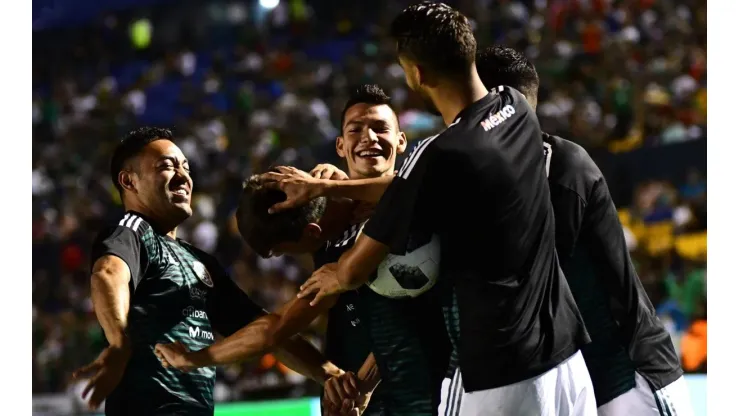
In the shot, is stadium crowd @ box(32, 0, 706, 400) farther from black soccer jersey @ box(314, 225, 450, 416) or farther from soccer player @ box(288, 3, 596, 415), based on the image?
soccer player @ box(288, 3, 596, 415)

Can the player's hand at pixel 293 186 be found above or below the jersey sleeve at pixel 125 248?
above

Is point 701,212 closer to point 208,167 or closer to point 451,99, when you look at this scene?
point 208,167

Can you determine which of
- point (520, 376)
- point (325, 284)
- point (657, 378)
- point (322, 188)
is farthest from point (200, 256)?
point (657, 378)

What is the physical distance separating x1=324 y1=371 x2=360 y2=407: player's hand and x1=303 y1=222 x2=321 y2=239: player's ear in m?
0.63

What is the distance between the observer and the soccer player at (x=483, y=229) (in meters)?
2.76

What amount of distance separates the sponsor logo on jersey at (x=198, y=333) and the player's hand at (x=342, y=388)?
22.8 inches

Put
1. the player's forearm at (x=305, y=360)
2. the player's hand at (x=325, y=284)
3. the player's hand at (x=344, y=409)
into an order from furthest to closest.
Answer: the player's forearm at (x=305, y=360)
the player's hand at (x=344, y=409)
the player's hand at (x=325, y=284)

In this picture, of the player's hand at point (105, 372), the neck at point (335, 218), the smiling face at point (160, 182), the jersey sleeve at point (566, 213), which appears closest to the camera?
the jersey sleeve at point (566, 213)

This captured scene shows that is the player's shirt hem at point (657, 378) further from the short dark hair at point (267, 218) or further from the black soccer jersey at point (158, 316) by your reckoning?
the black soccer jersey at point (158, 316)

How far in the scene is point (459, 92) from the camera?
2.88 m

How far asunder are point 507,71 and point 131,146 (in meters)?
1.94

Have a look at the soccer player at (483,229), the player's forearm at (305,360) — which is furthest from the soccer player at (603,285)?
the player's forearm at (305,360)

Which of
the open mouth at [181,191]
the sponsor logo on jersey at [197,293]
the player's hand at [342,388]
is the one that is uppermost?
the open mouth at [181,191]
